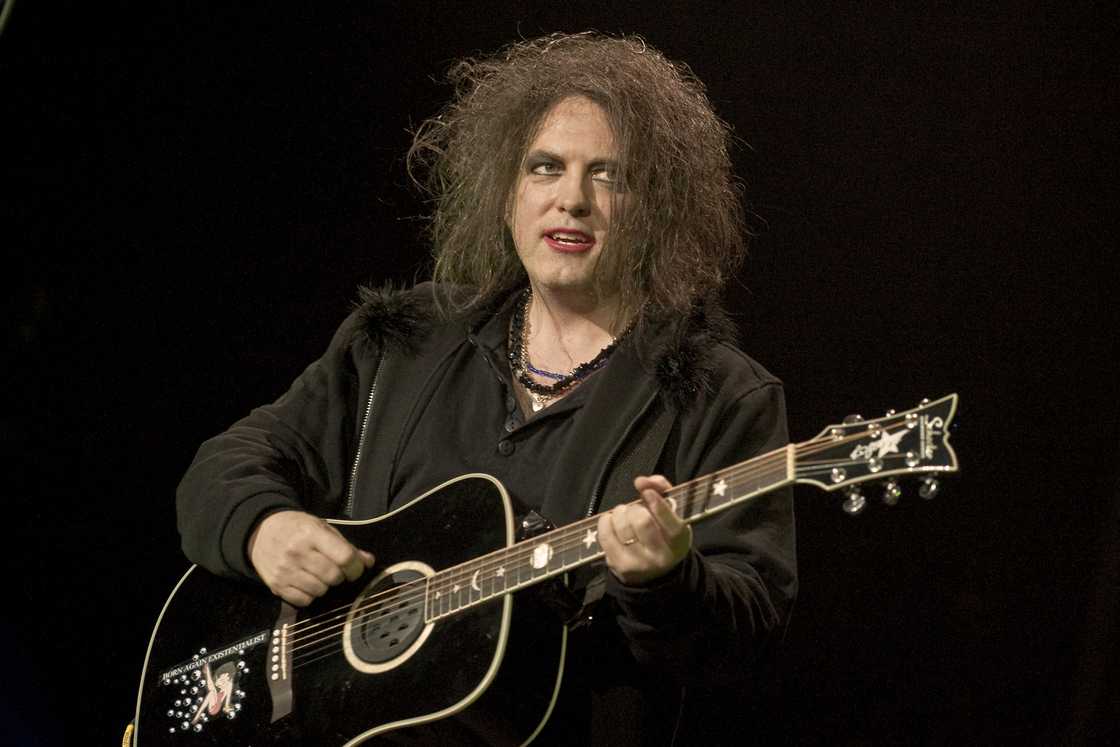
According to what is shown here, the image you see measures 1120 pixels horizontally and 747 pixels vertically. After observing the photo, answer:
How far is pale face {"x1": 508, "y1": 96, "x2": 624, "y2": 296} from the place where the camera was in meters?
2.00

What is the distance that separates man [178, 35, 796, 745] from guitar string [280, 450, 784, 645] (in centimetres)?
4

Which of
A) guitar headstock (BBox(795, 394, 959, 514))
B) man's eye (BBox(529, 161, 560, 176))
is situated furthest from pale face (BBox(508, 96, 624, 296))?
Answer: guitar headstock (BBox(795, 394, 959, 514))

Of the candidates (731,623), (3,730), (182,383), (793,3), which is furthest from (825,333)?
(3,730)

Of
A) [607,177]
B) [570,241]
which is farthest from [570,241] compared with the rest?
[607,177]

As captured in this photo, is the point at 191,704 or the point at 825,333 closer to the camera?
the point at 191,704

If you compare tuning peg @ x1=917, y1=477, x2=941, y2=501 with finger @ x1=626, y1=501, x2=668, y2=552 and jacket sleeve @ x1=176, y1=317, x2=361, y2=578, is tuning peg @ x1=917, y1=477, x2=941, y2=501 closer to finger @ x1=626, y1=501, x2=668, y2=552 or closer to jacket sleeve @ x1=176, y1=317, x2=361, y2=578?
finger @ x1=626, y1=501, x2=668, y2=552

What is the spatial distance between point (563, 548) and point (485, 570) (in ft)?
0.42

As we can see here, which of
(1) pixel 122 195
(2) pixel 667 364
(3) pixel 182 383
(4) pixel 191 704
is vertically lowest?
(4) pixel 191 704

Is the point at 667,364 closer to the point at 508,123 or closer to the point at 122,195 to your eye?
the point at 508,123

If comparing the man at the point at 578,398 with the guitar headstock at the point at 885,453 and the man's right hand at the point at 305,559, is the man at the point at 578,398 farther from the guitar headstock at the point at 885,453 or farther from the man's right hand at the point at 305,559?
the guitar headstock at the point at 885,453

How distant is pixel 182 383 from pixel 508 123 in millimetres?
1105

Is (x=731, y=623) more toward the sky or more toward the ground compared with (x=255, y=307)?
more toward the ground

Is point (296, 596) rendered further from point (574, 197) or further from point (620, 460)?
point (574, 197)

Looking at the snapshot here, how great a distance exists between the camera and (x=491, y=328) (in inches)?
83.9
